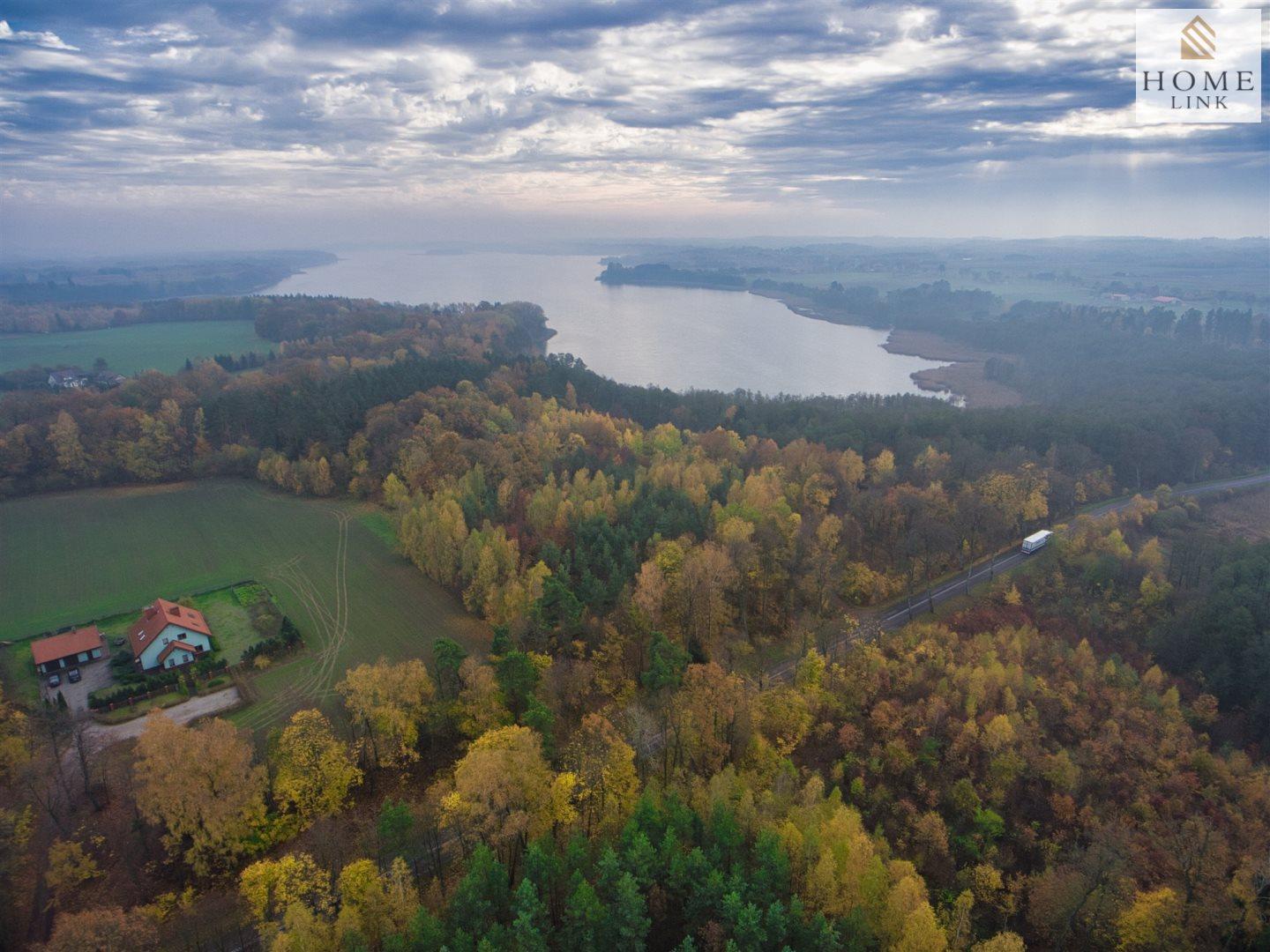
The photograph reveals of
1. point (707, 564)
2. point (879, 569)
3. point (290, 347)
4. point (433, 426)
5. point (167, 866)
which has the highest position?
point (290, 347)

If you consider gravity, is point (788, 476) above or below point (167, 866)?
above

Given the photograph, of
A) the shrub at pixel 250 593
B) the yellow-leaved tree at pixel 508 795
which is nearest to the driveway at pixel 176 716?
the shrub at pixel 250 593

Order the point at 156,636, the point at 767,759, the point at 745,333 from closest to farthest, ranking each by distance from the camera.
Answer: the point at 767,759 < the point at 156,636 < the point at 745,333

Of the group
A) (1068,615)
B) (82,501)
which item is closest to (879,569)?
(1068,615)

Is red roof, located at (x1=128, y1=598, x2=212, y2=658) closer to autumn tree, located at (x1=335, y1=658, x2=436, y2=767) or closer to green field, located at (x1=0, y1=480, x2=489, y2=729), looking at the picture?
green field, located at (x1=0, y1=480, x2=489, y2=729)

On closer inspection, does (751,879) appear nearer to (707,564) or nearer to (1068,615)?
(707,564)

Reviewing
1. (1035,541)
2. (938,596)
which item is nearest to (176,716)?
(938,596)
